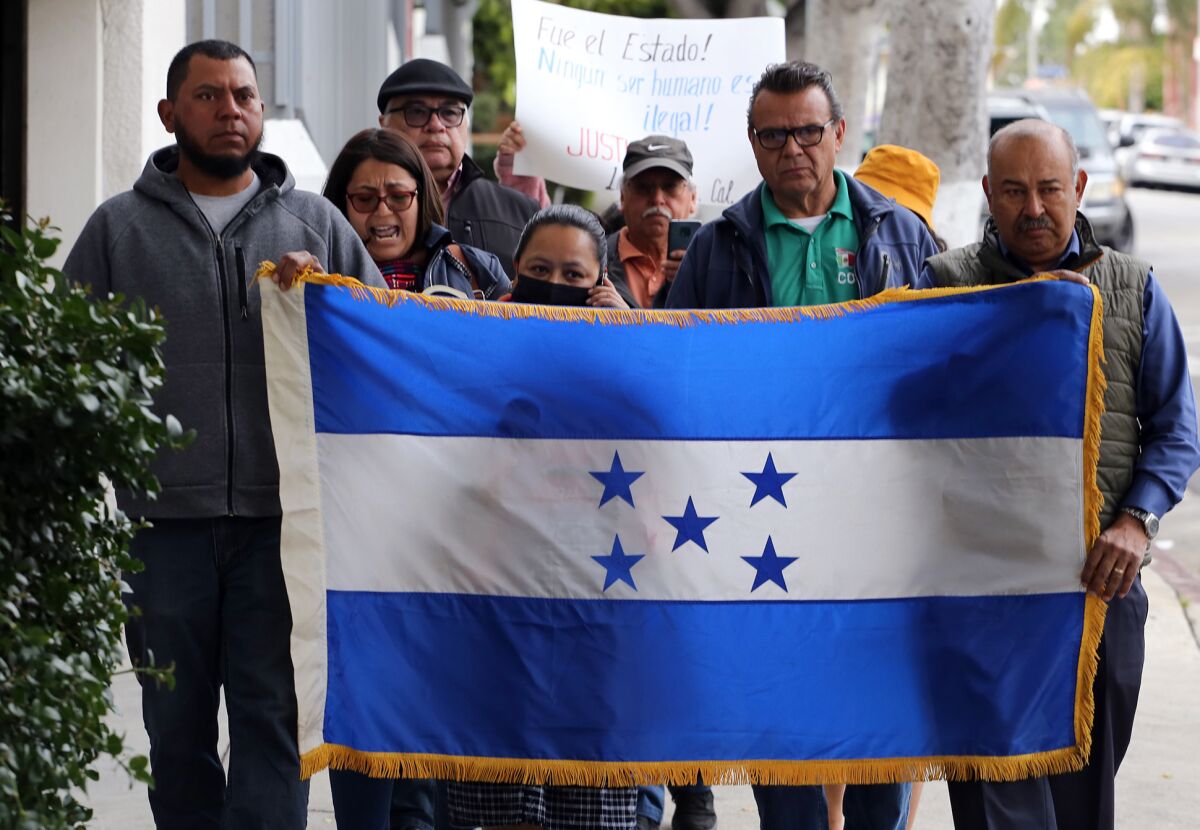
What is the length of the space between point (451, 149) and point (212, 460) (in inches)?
82.6

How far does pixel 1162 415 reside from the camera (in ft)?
14.4

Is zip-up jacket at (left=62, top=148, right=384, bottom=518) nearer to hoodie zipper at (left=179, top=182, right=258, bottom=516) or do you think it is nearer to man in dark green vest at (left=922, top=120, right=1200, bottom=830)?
hoodie zipper at (left=179, top=182, right=258, bottom=516)

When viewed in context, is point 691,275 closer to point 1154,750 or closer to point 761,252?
point 761,252

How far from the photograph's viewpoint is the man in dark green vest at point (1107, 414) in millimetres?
4371

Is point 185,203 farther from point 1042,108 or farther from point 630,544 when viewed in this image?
point 1042,108

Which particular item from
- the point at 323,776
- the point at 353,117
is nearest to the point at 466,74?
the point at 353,117

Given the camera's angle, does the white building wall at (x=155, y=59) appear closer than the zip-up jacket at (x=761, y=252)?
No

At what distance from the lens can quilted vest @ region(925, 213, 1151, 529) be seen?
4.45m

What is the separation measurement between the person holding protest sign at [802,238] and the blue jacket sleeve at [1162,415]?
669mm

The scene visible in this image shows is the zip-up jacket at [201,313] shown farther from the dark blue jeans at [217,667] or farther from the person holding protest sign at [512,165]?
the person holding protest sign at [512,165]

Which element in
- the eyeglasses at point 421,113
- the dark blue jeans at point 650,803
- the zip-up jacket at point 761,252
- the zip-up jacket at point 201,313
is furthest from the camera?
the eyeglasses at point 421,113

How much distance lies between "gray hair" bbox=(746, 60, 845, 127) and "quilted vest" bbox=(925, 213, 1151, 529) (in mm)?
709

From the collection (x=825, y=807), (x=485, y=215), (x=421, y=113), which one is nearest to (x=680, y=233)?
(x=485, y=215)

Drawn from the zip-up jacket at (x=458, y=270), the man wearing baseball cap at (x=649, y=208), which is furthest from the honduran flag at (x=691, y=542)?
the man wearing baseball cap at (x=649, y=208)
